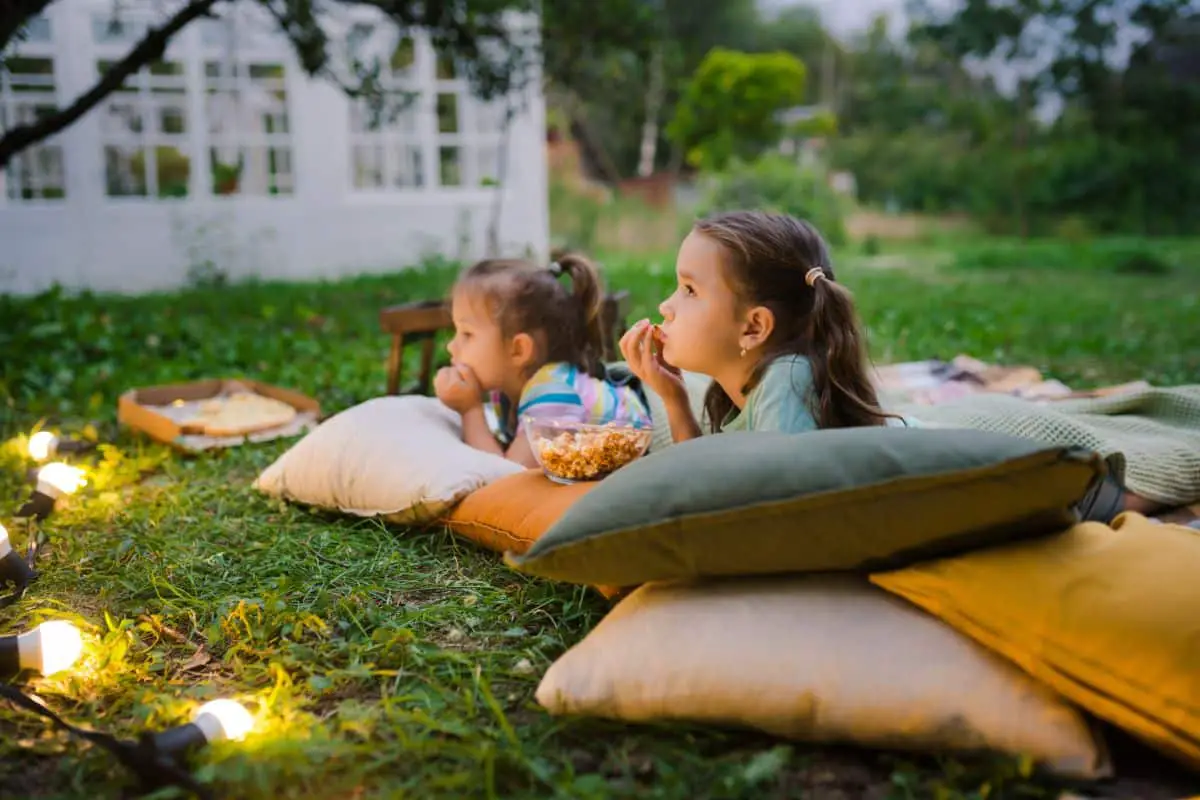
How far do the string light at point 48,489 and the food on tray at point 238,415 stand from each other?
0.77 metres

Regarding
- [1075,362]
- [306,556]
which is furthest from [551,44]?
[306,556]

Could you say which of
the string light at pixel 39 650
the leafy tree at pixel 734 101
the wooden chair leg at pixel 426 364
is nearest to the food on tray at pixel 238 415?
the wooden chair leg at pixel 426 364

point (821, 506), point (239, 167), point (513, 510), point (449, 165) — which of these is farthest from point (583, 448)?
point (449, 165)

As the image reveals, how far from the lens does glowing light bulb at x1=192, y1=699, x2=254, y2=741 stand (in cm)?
176

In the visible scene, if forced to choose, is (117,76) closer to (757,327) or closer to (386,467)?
(386,467)

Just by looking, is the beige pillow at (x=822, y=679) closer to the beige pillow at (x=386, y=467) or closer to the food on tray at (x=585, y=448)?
the food on tray at (x=585, y=448)

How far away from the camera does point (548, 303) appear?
10.9ft

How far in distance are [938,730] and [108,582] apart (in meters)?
1.89

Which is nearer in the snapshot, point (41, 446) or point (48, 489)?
point (48, 489)

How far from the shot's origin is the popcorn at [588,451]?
2.66 m

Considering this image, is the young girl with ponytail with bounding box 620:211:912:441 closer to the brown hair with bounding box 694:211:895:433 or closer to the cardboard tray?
the brown hair with bounding box 694:211:895:433

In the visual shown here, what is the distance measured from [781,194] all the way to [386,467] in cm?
1191

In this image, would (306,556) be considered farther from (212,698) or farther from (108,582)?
(212,698)

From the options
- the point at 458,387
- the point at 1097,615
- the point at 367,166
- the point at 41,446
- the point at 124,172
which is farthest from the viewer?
the point at 367,166
